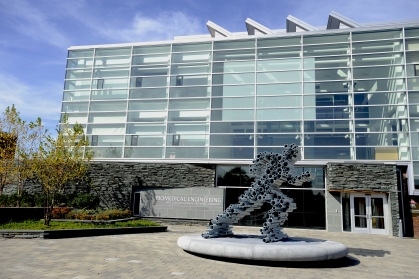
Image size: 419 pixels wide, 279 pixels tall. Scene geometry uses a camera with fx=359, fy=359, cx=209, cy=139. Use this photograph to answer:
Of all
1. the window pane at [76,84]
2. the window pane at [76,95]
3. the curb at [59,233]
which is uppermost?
the window pane at [76,84]

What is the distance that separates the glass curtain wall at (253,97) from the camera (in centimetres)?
2289

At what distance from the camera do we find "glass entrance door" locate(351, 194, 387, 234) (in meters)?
21.7

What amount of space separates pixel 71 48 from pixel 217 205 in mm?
Answer: 17562

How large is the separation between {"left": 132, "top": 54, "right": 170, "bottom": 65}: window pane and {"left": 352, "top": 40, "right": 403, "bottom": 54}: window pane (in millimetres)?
13508

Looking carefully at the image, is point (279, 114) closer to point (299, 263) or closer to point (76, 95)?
point (299, 263)

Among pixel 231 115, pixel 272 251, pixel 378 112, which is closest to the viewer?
pixel 272 251

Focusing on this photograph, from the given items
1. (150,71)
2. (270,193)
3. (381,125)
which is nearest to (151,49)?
(150,71)

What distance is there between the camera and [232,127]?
2480 centimetres

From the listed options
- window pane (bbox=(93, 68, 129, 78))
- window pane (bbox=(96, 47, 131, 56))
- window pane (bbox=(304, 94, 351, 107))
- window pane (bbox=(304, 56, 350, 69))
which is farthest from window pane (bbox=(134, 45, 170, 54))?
window pane (bbox=(304, 94, 351, 107))

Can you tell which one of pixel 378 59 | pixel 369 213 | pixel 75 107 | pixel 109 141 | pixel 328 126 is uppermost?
pixel 378 59

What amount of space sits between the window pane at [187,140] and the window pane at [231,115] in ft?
5.26

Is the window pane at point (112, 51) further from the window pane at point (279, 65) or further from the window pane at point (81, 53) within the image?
the window pane at point (279, 65)

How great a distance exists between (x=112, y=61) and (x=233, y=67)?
31.8 ft

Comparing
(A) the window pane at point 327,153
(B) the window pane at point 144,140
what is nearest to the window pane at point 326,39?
(A) the window pane at point 327,153
